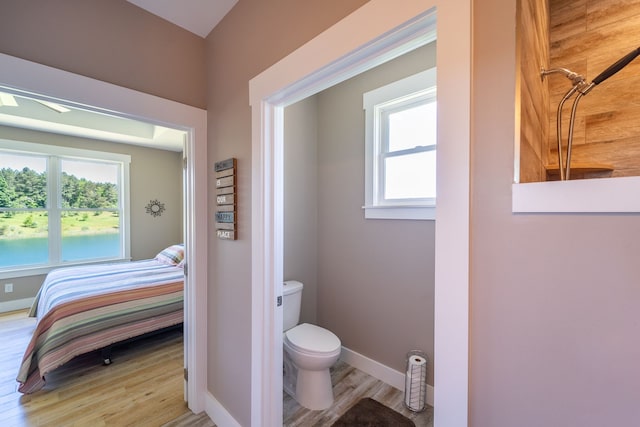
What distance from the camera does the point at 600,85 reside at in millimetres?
1194

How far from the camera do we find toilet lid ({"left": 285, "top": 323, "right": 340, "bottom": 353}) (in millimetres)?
1875

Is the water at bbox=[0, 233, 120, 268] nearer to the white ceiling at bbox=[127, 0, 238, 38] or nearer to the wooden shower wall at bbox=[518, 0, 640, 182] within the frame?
the white ceiling at bbox=[127, 0, 238, 38]

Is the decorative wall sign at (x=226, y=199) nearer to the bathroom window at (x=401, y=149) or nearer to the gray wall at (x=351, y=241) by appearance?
the gray wall at (x=351, y=241)

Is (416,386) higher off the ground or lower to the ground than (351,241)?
lower

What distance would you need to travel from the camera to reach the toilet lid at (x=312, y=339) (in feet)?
6.15

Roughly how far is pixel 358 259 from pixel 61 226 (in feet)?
15.4

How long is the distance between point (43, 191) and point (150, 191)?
1383mm

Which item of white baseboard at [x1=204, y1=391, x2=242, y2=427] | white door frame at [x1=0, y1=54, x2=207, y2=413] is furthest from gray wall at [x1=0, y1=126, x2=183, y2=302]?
white baseboard at [x1=204, y1=391, x2=242, y2=427]

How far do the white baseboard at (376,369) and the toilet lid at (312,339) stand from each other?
1.76ft

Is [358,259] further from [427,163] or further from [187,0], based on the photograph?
[187,0]

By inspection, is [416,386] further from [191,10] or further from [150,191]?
[150,191]

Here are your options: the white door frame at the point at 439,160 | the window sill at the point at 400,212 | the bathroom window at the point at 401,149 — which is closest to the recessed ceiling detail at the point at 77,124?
the white door frame at the point at 439,160

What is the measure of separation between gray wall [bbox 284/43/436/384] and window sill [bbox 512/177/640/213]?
1.35 metres

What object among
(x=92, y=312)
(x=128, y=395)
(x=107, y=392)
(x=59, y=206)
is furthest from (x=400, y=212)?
(x=59, y=206)
